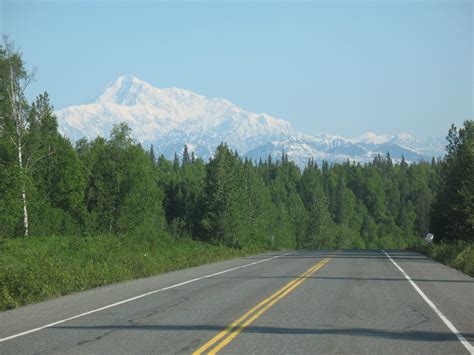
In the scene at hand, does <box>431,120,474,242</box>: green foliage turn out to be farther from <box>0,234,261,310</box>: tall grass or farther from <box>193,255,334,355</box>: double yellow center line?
<box>193,255,334,355</box>: double yellow center line

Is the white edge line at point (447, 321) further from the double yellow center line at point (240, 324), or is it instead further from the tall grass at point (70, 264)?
the tall grass at point (70, 264)

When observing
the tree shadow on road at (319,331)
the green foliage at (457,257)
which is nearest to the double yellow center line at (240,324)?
the tree shadow on road at (319,331)

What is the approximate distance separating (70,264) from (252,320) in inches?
492

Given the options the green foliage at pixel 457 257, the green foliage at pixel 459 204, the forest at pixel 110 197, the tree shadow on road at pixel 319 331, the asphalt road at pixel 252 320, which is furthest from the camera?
the green foliage at pixel 459 204

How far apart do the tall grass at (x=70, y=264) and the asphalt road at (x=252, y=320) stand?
0.77m

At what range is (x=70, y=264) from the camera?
910 inches

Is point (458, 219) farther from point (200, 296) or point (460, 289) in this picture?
point (200, 296)

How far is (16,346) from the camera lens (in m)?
10.1

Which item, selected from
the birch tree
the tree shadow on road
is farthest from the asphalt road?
the birch tree

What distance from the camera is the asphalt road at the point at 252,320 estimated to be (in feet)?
32.7

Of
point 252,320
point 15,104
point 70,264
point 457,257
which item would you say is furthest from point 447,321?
point 15,104

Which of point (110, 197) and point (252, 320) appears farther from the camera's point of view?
A: point (110, 197)

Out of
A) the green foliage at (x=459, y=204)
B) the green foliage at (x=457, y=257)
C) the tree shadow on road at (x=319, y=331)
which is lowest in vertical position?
the green foliage at (x=457, y=257)

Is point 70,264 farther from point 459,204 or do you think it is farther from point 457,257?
point 459,204
